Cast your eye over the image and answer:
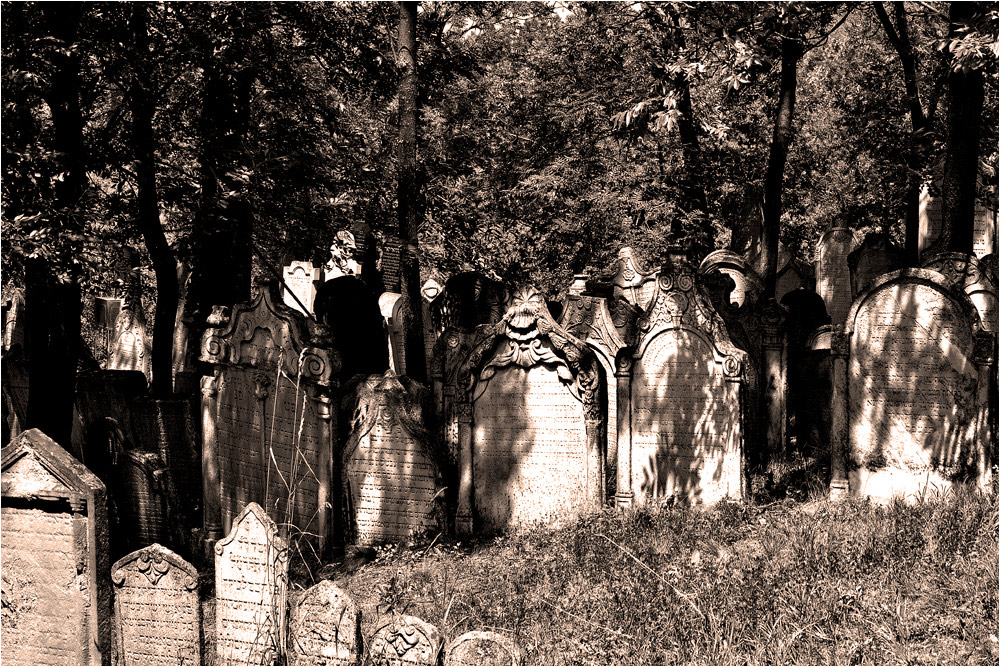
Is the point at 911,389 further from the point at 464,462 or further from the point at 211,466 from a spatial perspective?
the point at 211,466

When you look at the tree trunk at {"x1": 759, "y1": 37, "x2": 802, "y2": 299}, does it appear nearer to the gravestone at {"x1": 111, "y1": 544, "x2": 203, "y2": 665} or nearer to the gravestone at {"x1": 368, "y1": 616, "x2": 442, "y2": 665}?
the gravestone at {"x1": 368, "y1": 616, "x2": 442, "y2": 665}

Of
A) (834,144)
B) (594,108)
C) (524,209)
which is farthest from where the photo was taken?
(834,144)

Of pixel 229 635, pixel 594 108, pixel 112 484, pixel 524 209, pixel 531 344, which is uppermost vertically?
pixel 594 108

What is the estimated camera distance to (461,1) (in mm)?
19516

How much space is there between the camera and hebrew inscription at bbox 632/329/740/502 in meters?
10.2

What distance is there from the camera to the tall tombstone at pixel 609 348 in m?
10.5

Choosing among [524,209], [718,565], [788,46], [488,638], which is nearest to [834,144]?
[524,209]

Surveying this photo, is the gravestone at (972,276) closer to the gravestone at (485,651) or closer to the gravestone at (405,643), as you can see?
the gravestone at (485,651)

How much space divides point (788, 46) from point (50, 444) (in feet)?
33.2

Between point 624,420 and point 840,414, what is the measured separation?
2.13m

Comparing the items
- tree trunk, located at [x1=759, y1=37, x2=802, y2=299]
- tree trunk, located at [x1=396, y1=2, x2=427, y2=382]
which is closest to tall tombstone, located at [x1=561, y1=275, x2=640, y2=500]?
tree trunk, located at [x1=396, y1=2, x2=427, y2=382]

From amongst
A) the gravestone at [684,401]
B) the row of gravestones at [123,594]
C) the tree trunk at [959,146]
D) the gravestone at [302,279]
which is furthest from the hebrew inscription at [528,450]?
the gravestone at [302,279]

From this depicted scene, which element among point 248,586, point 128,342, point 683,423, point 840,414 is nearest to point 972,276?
point 840,414

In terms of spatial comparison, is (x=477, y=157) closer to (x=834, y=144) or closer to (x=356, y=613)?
(x=834, y=144)
